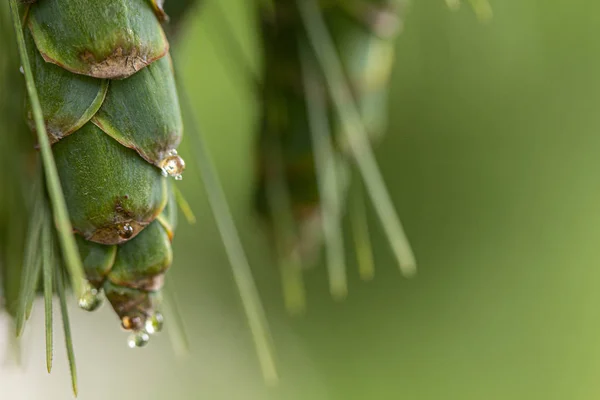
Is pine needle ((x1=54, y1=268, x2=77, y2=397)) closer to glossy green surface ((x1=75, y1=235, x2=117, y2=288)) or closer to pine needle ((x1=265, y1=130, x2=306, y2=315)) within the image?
glossy green surface ((x1=75, y1=235, x2=117, y2=288))

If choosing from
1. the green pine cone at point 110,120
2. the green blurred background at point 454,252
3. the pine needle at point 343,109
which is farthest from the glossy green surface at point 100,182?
the green blurred background at point 454,252

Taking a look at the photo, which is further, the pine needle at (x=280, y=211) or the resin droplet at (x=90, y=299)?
the pine needle at (x=280, y=211)

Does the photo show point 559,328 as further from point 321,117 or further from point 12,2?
point 12,2

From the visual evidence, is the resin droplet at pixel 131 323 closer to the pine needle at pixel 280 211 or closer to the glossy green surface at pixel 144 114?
the glossy green surface at pixel 144 114

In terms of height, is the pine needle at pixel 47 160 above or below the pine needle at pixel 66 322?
above

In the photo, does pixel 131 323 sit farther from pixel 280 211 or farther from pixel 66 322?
pixel 280 211

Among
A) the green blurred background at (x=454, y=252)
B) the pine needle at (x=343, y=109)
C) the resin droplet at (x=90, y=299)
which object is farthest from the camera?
the green blurred background at (x=454, y=252)
